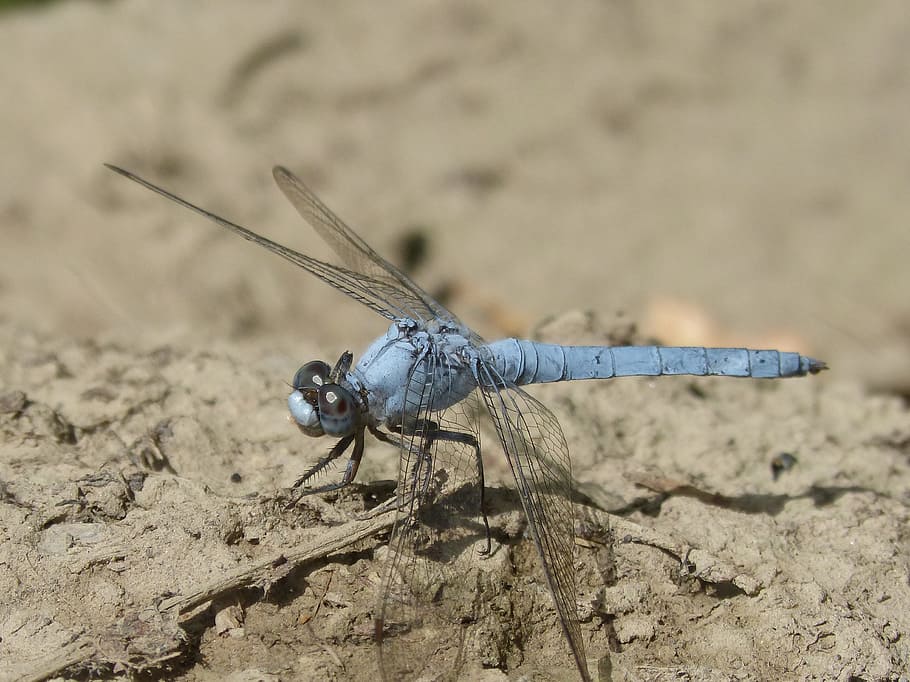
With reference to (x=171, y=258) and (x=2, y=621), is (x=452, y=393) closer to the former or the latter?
(x=2, y=621)

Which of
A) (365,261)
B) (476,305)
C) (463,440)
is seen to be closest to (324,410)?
(463,440)

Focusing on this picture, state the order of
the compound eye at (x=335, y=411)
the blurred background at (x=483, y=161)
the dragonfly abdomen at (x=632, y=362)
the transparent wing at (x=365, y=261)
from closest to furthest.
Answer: the compound eye at (x=335, y=411) < the dragonfly abdomen at (x=632, y=362) < the transparent wing at (x=365, y=261) < the blurred background at (x=483, y=161)

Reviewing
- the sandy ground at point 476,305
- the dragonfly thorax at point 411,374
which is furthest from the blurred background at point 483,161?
the dragonfly thorax at point 411,374

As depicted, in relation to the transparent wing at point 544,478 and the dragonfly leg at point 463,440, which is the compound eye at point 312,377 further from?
the transparent wing at point 544,478

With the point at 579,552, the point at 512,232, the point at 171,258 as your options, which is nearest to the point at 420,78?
the point at 512,232

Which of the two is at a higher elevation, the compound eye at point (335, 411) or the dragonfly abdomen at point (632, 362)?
the dragonfly abdomen at point (632, 362)

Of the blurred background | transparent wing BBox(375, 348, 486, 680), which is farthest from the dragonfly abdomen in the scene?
the blurred background

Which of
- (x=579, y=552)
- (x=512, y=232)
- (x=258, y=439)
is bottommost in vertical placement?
(x=579, y=552)
